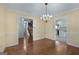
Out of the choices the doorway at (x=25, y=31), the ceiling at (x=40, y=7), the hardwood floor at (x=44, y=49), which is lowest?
the hardwood floor at (x=44, y=49)

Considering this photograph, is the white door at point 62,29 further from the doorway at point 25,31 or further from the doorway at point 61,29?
the doorway at point 25,31

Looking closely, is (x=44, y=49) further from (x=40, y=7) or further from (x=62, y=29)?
(x=40, y=7)

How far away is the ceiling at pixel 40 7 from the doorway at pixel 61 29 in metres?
0.17

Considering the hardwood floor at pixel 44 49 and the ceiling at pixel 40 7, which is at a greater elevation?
the ceiling at pixel 40 7

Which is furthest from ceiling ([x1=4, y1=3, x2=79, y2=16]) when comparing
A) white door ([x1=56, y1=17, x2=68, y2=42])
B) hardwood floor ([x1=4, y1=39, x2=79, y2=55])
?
hardwood floor ([x1=4, y1=39, x2=79, y2=55])

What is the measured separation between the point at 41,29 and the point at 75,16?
661mm

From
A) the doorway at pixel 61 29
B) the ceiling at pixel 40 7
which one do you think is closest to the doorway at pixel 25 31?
the ceiling at pixel 40 7

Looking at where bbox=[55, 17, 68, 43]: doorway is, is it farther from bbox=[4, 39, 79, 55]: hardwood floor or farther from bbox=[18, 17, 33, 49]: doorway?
bbox=[18, 17, 33, 49]: doorway

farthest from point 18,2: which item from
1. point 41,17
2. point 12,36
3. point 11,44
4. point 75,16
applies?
point 75,16

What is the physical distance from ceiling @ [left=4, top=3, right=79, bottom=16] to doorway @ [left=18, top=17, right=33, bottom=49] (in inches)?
7.4

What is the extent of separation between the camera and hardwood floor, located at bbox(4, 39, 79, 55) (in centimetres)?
183

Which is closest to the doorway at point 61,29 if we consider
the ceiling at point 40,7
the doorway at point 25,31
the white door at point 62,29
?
the white door at point 62,29

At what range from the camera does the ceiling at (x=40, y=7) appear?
1808mm

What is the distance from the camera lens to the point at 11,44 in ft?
5.93
